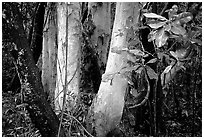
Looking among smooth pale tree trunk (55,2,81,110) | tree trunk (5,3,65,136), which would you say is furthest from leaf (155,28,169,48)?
smooth pale tree trunk (55,2,81,110)

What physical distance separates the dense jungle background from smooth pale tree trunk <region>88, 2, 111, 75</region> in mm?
11

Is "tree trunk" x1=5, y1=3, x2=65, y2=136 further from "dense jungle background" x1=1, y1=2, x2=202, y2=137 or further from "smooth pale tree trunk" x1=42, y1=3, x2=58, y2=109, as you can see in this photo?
"smooth pale tree trunk" x1=42, y1=3, x2=58, y2=109

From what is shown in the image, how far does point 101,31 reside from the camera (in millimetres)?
3570

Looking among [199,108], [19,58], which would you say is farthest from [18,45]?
[199,108]

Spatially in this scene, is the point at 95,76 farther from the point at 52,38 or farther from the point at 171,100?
the point at 171,100

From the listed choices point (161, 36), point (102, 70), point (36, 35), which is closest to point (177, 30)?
point (161, 36)

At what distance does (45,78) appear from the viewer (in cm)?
385

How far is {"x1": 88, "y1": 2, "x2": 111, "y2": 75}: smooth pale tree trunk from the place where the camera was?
140 inches

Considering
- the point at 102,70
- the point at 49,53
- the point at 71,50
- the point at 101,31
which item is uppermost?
the point at 101,31

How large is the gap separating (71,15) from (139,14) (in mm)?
751

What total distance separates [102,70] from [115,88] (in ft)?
3.49

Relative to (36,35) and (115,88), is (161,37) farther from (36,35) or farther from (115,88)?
(36,35)

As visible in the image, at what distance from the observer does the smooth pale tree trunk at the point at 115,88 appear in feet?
8.06

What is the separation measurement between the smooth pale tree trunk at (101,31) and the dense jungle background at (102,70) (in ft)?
0.04
